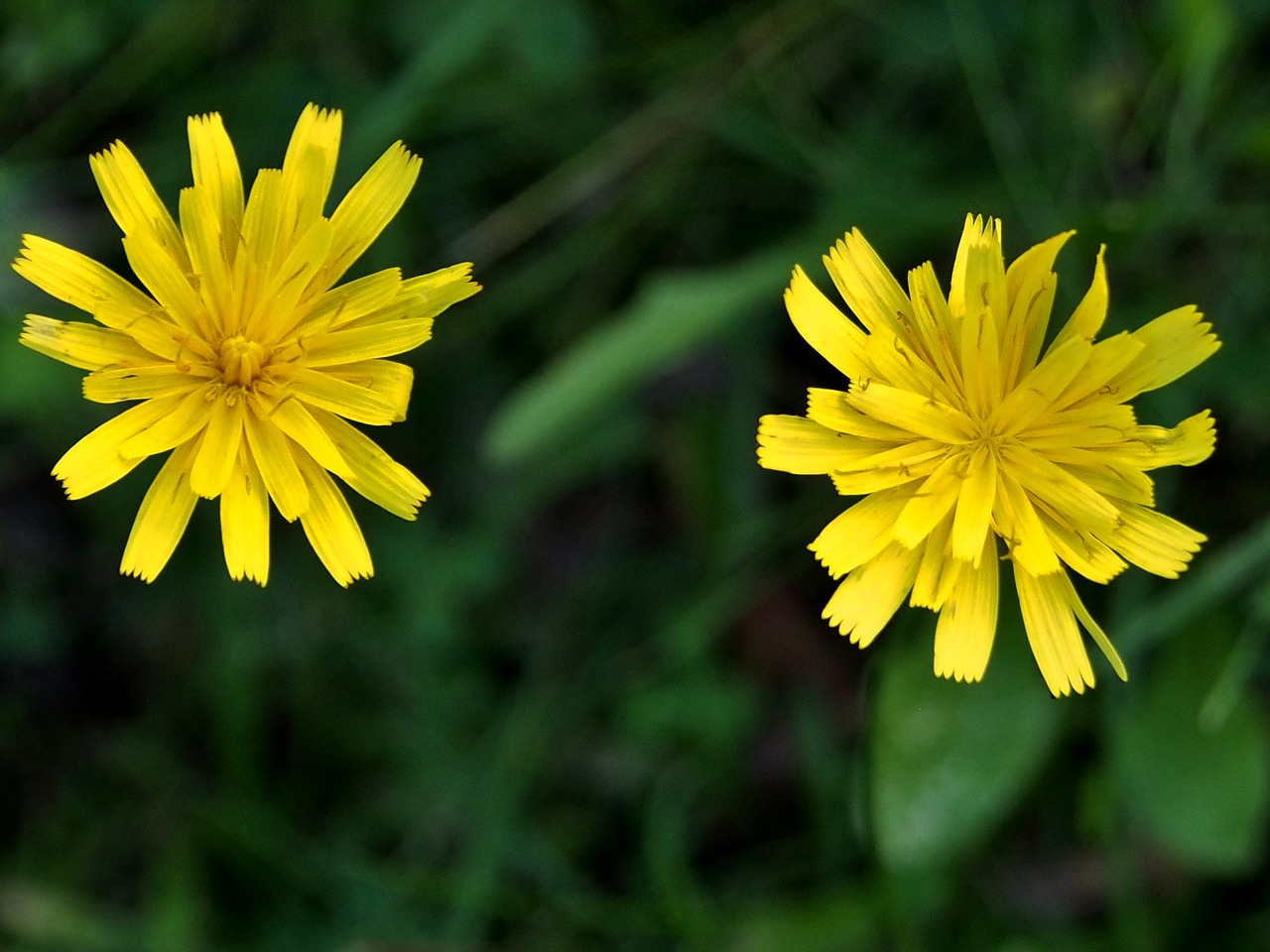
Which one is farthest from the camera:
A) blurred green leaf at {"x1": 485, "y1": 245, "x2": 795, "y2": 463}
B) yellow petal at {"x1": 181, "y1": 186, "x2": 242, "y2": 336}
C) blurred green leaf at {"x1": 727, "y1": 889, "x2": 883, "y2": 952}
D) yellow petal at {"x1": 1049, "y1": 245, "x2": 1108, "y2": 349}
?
blurred green leaf at {"x1": 727, "y1": 889, "x2": 883, "y2": 952}

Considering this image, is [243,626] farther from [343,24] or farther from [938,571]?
[938,571]

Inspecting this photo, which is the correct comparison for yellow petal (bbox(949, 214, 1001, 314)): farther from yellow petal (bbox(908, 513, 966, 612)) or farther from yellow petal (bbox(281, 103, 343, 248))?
yellow petal (bbox(281, 103, 343, 248))

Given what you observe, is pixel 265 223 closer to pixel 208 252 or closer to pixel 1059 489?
pixel 208 252

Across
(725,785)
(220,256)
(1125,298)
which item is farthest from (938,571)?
(725,785)

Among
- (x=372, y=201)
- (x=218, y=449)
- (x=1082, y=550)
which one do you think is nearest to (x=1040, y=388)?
(x=1082, y=550)

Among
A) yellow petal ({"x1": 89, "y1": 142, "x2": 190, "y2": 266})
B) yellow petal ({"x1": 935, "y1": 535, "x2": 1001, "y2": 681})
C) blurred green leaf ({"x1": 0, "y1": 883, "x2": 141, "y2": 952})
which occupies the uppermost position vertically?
yellow petal ({"x1": 89, "y1": 142, "x2": 190, "y2": 266})

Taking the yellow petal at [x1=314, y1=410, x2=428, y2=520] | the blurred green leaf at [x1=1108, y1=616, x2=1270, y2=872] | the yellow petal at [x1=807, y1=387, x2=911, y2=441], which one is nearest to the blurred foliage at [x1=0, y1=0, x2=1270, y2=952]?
the blurred green leaf at [x1=1108, y1=616, x2=1270, y2=872]

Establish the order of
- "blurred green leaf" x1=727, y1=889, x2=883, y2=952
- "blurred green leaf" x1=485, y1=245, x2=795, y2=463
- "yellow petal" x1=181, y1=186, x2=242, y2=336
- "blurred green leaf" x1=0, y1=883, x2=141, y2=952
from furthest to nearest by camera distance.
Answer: "blurred green leaf" x1=0, y1=883, x2=141, y2=952 < "blurred green leaf" x1=727, y1=889, x2=883, y2=952 < "blurred green leaf" x1=485, y1=245, x2=795, y2=463 < "yellow petal" x1=181, y1=186, x2=242, y2=336
